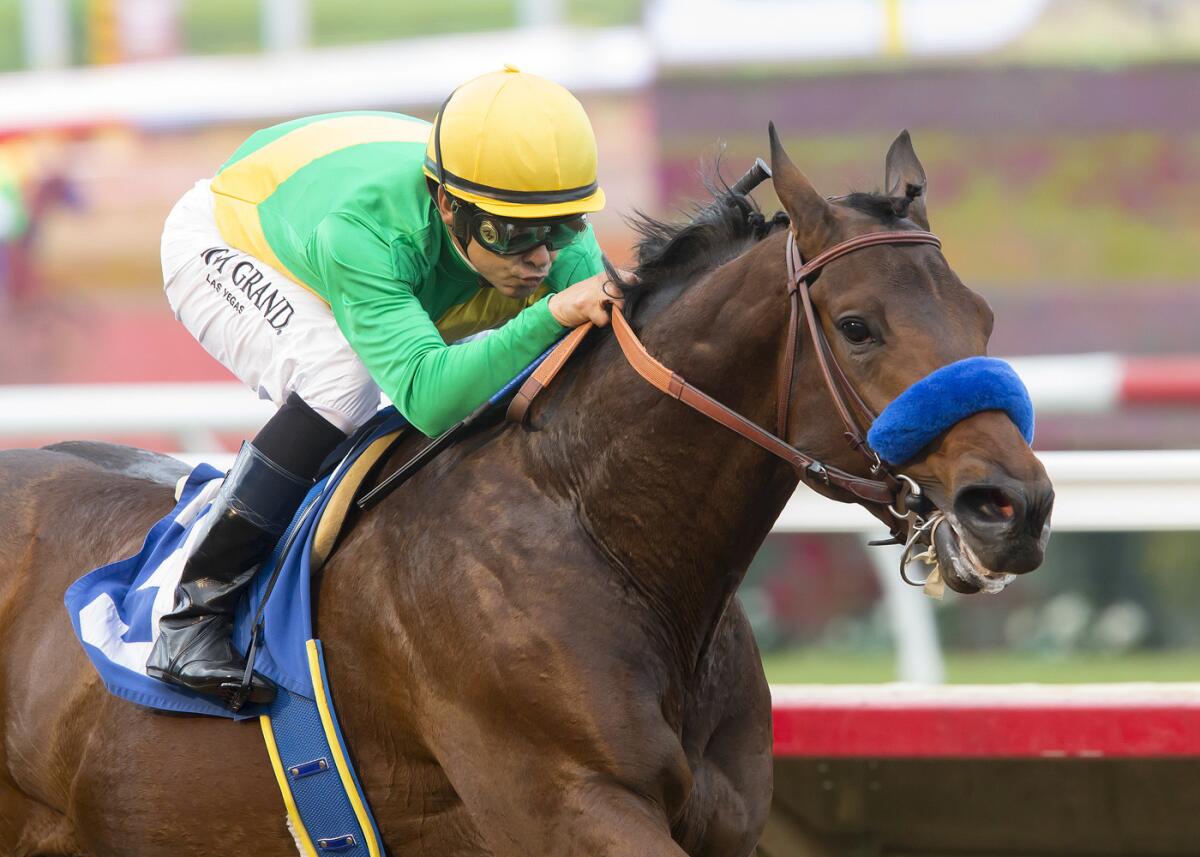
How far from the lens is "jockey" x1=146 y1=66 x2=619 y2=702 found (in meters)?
3.13

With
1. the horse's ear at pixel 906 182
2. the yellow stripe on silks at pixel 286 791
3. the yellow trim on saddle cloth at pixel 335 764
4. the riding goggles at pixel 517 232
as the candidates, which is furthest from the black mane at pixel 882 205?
the yellow stripe on silks at pixel 286 791

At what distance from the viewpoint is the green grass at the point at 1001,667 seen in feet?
28.2

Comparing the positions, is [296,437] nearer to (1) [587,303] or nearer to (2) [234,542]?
(2) [234,542]

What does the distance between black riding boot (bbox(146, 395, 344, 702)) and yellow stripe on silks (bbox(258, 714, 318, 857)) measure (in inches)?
2.3

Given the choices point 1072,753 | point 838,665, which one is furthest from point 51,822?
point 838,665

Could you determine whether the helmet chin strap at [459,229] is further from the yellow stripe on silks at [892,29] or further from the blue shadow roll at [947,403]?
the yellow stripe on silks at [892,29]

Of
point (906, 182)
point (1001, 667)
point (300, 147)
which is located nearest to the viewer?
point (906, 182)

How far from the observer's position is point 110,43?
15227 mm

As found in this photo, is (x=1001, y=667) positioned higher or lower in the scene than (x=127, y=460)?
lower

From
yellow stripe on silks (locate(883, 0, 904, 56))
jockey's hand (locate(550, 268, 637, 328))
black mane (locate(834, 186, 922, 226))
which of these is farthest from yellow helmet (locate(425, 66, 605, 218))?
yellow stripe on silks (locate(883, 0, 904, 56))

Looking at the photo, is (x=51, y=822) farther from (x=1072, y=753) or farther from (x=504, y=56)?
(x=504, y=56)

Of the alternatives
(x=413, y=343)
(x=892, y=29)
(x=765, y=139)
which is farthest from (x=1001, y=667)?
(x=413, y=343)

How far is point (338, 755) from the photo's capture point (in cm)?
318

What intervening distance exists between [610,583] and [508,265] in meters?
0.65
